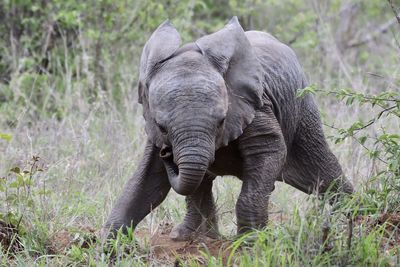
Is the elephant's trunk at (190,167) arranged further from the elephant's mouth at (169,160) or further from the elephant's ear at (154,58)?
the elephant's ear at (154,58)

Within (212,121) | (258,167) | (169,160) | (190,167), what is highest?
(212,121)

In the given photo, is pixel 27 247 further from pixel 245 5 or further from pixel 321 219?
pixel 245 5

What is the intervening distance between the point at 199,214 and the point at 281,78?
106cm

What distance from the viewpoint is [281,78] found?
19.4 feet

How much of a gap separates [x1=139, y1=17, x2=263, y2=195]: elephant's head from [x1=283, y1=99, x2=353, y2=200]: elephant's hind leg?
3.31 ft

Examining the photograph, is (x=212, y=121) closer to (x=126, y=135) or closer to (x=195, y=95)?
(x=195, y=95)

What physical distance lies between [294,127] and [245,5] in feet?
19.1

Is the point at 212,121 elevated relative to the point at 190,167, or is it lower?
elevated

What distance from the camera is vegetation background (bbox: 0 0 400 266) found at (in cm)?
482

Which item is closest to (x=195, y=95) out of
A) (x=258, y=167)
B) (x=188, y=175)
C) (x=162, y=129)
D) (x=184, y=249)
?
(x=162, y=129)

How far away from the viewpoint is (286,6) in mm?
13227

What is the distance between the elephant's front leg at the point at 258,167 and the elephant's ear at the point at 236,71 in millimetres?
148

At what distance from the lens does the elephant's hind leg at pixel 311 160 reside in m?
6.34

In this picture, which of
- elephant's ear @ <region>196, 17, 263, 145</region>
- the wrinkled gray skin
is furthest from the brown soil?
elephant's ear @ <region>196, 17, 263, 145</region>
